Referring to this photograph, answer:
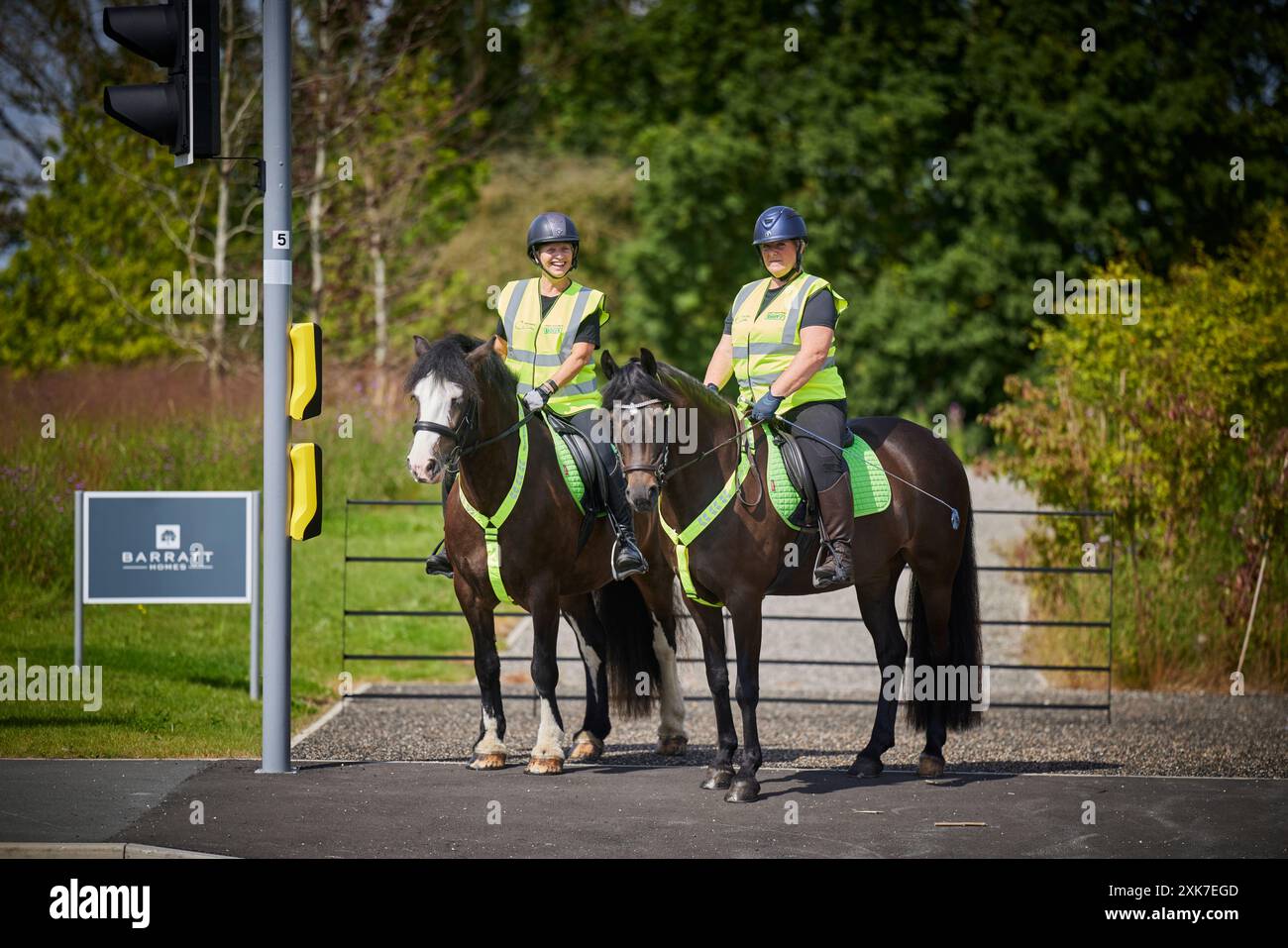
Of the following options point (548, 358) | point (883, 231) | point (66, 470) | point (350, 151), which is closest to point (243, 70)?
point (350, 151)

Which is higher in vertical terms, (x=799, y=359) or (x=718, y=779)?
(x=799, y=359)

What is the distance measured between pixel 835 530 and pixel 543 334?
2.13 m

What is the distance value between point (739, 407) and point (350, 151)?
1856 cm

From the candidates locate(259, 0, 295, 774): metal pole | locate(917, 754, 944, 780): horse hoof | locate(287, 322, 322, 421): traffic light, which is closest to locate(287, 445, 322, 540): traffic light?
locate(259, 0, 295, 774): metal pole

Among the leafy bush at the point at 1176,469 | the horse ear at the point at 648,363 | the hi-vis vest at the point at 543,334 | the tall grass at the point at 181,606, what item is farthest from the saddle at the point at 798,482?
the leafy bush at the point at 1176,469

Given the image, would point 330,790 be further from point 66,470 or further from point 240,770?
point 66,470

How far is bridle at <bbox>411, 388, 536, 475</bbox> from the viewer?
8367 mm

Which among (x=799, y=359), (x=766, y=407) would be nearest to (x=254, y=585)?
(x=766, y=407)

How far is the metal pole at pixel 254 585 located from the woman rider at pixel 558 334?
7.62 ft

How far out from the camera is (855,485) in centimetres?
920

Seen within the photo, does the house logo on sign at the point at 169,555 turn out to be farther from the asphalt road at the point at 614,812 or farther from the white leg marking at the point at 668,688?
the white leg marking at the point at 668,688

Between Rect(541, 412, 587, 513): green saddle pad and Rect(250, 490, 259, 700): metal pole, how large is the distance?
2973mm

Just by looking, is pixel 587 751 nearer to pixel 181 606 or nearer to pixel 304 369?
pixel 304 369

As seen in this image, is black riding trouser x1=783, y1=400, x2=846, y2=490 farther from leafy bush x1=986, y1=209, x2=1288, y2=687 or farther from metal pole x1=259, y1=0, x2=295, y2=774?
leafy bush x1=986, y1=209, x2=1288, y2=687
